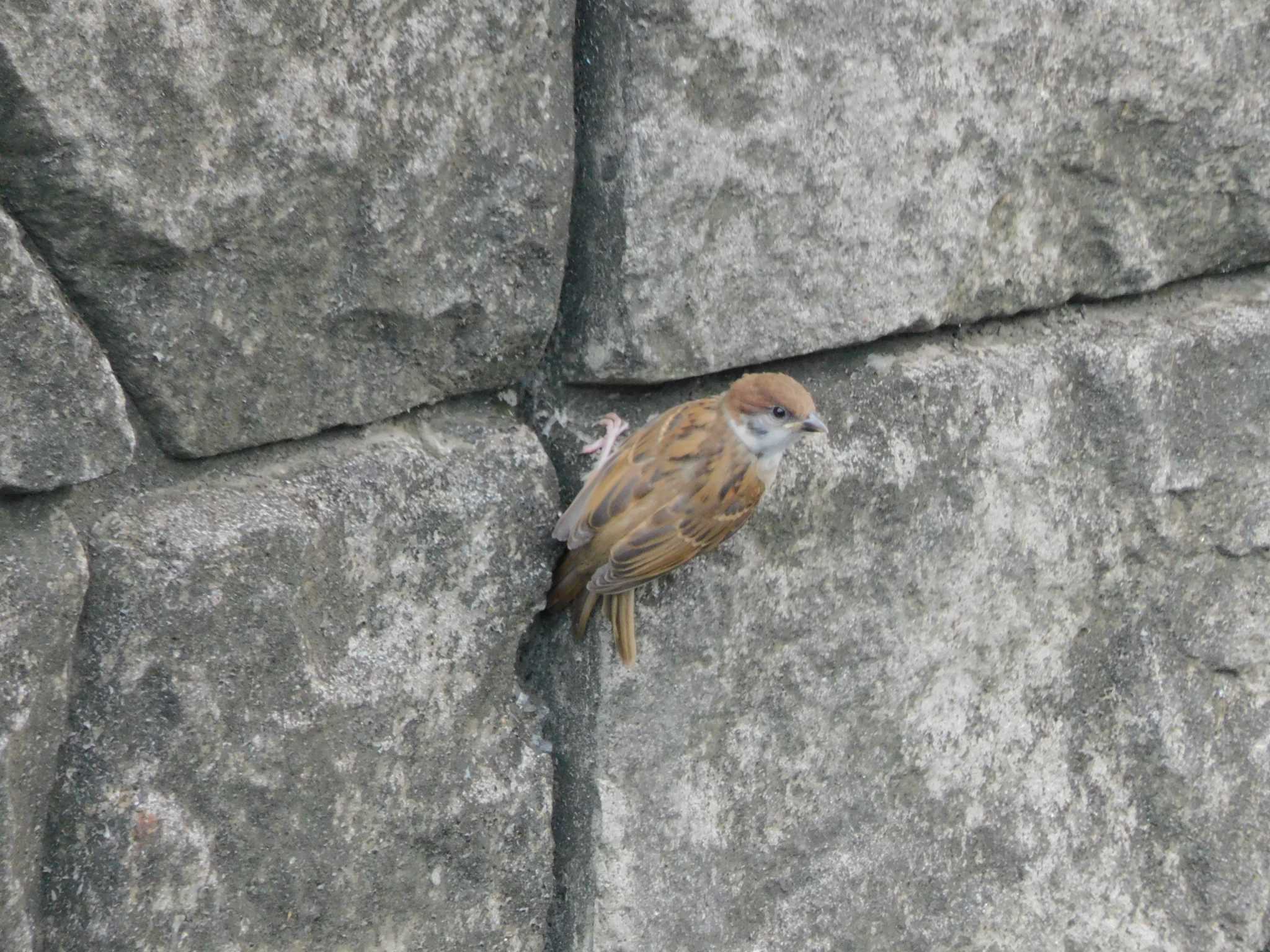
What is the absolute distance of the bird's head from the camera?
1.77 m

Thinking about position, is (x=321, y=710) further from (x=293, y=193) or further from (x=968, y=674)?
(x=968, y=674)

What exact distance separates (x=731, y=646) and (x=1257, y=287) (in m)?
1.35

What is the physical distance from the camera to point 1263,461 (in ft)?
8.00

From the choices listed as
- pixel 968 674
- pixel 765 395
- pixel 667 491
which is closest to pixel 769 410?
pixel 765 395

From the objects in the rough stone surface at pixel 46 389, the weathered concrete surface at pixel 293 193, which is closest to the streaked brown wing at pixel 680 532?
A: the weathered concrete surface at pixel 293 193

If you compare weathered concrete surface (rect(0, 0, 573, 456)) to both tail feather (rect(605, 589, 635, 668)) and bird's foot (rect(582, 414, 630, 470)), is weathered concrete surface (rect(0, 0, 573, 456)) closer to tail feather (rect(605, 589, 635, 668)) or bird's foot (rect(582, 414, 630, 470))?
bird's foot (rect(582, 414, 630, 470))

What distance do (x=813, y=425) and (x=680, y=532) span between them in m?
0.25

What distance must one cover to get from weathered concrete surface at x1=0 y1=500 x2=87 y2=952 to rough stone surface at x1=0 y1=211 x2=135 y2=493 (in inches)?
2.1

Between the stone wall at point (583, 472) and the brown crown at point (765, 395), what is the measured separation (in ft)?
0.20

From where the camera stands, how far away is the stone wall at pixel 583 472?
1329 mm

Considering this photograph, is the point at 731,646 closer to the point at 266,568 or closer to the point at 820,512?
the point at 820,512

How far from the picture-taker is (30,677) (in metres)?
1.25

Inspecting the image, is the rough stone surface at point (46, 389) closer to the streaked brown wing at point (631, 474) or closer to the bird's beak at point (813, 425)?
Answer: the streaked brown wing at point (631, 474)

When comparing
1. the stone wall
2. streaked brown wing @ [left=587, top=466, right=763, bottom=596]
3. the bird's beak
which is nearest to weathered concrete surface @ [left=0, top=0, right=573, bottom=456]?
the stone wall
